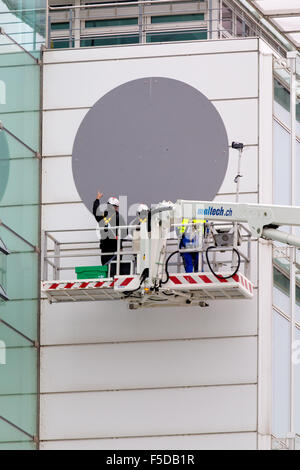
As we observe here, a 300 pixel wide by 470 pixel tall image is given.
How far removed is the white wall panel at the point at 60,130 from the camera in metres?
41.3

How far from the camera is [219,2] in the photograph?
43.8m

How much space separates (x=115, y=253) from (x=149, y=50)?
4592 mm

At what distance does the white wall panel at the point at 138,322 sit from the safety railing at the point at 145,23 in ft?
18.8

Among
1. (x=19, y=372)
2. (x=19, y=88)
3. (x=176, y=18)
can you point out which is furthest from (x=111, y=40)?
(x=19, y=372)

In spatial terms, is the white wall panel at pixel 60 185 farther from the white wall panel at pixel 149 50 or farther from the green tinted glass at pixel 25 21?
the green tinted glass at pixel 25 21

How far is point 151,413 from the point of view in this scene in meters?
39.7

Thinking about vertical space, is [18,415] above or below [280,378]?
below

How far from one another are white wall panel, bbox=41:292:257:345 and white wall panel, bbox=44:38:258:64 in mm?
4964

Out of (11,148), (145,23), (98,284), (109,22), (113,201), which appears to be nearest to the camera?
(98,284)

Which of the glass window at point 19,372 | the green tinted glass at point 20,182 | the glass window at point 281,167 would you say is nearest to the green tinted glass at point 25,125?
the green tinted glass at point 20,182

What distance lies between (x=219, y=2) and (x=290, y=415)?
362 inches

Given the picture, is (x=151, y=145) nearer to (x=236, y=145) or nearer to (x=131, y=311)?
(x=236, y=145)

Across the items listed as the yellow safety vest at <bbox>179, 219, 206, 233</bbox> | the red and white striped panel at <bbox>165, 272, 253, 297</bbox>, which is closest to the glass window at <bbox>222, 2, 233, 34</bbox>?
the yellow safety vest at <bbox>179, 219, 206, 233</bbox>

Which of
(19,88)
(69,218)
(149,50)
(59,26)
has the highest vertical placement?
(59,26)
